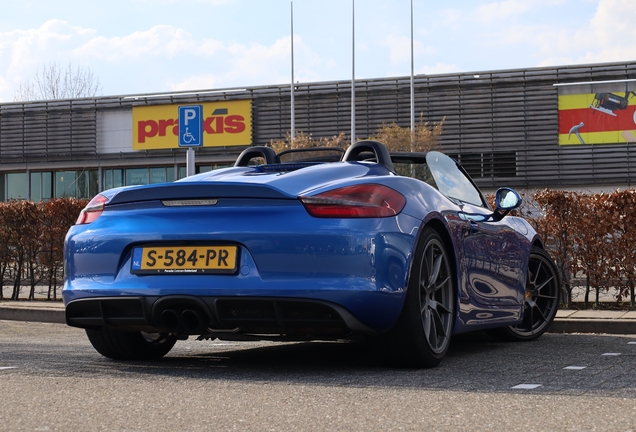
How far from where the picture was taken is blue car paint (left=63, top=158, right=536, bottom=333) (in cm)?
459

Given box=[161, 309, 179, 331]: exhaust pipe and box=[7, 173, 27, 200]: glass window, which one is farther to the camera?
box=[7, 173, 27, 200]: glass window

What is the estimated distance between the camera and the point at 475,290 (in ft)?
19.0

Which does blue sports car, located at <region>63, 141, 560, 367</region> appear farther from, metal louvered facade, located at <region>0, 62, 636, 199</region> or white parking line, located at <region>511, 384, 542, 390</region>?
metal louvered facade, located at <region>0, 62, 636, 199</region>

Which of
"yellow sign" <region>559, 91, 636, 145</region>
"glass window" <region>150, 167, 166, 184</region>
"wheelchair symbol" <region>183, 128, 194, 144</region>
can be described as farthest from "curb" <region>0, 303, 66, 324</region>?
"glass window" <region>150, 167, 166, 184</region>

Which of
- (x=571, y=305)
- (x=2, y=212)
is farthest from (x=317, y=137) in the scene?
(x=571, y=305)

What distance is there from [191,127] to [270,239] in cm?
734

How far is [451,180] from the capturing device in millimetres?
6254

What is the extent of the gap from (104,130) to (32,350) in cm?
3736

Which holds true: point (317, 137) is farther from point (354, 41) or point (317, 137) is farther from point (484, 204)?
point (484, 204)

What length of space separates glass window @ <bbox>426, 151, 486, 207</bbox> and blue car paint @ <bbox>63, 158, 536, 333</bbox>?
26.8 inches

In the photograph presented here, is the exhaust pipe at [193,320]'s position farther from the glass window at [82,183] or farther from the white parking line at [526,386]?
the glass window at [82,183]

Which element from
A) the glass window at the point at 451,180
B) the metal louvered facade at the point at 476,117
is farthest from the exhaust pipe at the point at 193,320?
the metal louvered facade at the point at 476,117

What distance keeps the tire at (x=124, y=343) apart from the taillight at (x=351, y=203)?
1577mm

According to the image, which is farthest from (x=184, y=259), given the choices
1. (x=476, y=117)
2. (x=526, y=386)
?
(x=476, y=117)
